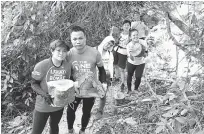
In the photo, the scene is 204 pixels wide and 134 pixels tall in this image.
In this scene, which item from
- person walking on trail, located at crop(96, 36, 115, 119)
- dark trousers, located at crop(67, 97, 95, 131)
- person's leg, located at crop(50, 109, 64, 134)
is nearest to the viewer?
person's leg, located at crop(50, 109, 64, 134)

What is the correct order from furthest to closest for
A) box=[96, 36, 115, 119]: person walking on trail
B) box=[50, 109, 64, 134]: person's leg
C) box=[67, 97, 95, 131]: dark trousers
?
box=[96, 36, 115, 119]: person walking on trail < box=[67, 97, 95, 131]: dark trousers < box=[50, 109, 64, 134]: person's leg

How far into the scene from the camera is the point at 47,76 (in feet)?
7.72

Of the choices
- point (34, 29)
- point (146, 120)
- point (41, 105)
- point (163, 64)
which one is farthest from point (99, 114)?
point (163, 64)

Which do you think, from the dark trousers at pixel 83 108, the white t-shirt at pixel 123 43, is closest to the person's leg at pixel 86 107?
the dark trousers at pixel 83 108

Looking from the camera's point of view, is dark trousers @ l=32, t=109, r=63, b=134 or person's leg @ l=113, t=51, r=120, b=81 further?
person's leg @ l=113, t=51, r=120, b=81

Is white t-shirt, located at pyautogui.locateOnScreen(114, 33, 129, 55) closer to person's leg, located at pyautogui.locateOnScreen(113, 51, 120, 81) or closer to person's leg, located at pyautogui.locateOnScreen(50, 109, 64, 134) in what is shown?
person's leg, located at pyautogui.locateOnScreen(113, 51, 120, 81)

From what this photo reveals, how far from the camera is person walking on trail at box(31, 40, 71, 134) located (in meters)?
2.30

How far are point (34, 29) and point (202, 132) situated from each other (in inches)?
118


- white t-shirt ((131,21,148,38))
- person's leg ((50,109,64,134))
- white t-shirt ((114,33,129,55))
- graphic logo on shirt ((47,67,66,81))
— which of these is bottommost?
person's leg ((50,109,64,134))

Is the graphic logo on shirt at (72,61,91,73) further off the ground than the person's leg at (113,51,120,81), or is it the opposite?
the graphic logo on shirt at (72,61,91,73)

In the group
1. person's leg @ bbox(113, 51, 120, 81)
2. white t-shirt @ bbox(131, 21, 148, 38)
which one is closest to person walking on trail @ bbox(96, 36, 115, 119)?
person's leg @ bbox(113, 51, 120, 81)

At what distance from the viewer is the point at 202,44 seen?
2301mm

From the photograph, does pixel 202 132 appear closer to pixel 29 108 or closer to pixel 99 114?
pixel 99 114

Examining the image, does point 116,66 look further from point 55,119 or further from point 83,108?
point 55,119
